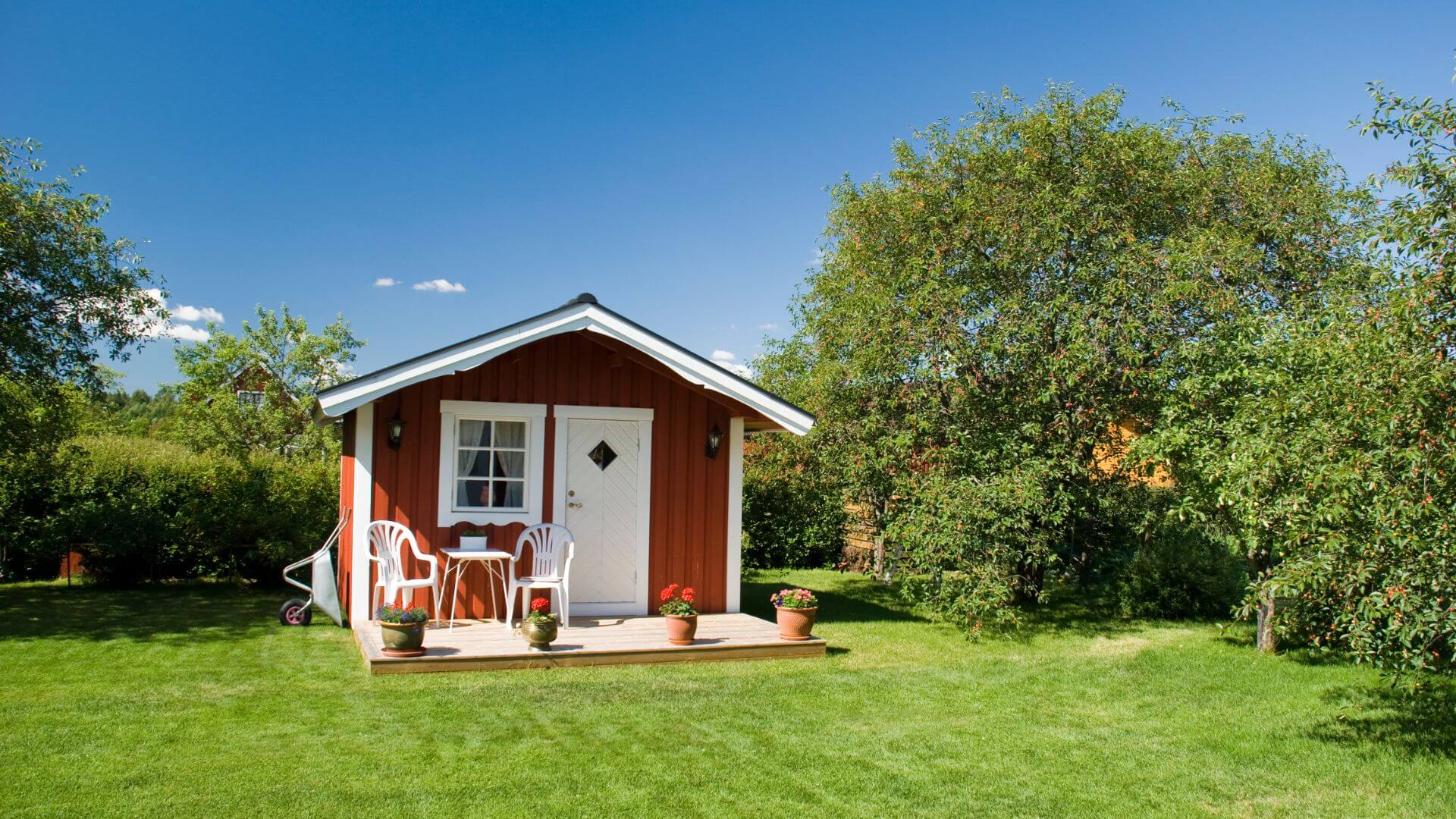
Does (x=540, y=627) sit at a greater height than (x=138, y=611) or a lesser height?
greater

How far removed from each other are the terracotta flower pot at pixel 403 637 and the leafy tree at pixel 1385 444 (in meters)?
5.35

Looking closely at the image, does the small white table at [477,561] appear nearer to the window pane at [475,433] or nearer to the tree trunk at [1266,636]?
the window pane at [475,433]

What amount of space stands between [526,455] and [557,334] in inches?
47.4

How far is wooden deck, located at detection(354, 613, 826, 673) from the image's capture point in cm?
653

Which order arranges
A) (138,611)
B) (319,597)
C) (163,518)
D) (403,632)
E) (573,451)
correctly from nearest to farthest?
1. (403,632)
2. (319,597)
3. (573,451)
4. (138,611)
5. (163,518)

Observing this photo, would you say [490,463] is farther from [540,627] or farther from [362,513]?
[540,627]

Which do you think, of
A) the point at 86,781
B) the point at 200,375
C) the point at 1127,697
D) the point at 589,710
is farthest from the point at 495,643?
the point at 200,375

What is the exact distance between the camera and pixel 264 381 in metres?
26.4

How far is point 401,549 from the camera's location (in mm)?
7984

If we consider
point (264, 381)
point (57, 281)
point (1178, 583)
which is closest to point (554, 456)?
point (57, 281)

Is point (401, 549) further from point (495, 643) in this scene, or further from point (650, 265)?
point (650, 265)

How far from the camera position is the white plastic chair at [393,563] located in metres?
7.49

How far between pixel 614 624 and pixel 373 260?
1793 cm

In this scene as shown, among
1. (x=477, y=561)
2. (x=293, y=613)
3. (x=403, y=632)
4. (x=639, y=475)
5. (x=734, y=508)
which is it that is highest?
(x=639, y=475)
